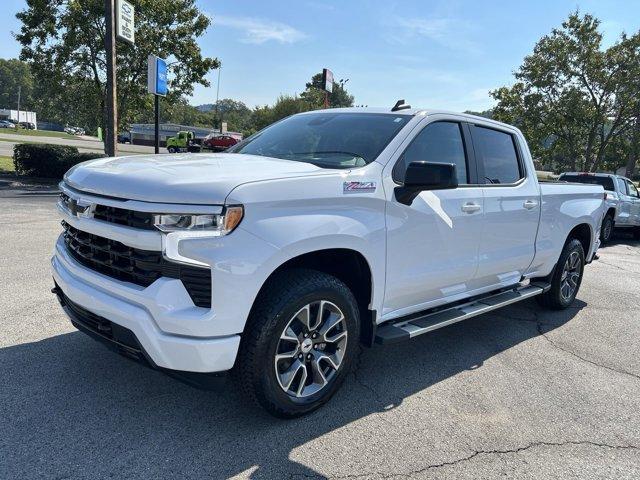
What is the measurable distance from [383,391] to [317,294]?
3.55ft

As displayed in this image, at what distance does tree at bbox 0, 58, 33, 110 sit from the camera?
137 m

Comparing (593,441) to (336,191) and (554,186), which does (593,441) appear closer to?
(336,191)

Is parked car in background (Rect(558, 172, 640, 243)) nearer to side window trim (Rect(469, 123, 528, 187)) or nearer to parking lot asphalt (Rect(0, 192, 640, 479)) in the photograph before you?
side window trim (Rect(469, 123, 528, 187))

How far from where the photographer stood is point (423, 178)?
324 centimetres

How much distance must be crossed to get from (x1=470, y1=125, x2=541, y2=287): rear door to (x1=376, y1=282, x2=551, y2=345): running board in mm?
145

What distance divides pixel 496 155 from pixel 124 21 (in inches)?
426

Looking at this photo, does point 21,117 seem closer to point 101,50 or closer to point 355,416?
point 101,50

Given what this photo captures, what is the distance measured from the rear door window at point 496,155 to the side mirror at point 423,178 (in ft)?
3.78

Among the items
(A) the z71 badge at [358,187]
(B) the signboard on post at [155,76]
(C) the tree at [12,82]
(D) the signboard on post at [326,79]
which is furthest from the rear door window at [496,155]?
(C) the tree at [12,82]

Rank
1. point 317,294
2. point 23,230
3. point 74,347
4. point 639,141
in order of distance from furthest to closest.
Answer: point 639,141
point 23,230
point 74,347
point 317,294

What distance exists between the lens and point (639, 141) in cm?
2481

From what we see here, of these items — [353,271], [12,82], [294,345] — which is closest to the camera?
[294,345]

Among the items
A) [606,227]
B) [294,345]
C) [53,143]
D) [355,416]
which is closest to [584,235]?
[355,416]

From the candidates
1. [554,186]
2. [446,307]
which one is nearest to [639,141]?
[554,186]
